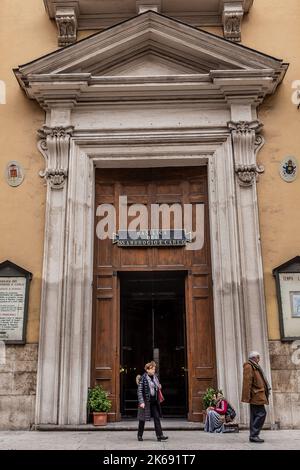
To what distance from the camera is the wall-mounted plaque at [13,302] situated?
10.5 meters

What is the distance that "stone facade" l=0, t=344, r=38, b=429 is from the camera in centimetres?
1007

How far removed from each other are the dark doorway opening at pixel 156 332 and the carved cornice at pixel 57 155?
2622 millimetres

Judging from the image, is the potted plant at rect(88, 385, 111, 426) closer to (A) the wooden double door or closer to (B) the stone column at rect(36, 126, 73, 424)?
(A) the wooden double door

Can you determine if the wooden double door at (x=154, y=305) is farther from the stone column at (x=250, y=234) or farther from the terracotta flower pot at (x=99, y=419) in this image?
the stone column at (x=250, y=234)

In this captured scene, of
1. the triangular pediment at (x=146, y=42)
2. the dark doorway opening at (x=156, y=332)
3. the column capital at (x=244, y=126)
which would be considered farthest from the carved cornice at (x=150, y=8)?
the dark doorway opening at (x=156, y=332)

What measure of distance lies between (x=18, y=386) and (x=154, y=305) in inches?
145

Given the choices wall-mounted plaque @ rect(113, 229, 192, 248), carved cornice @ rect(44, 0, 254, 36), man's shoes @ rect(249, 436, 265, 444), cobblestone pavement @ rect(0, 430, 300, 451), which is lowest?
cobblestone pavement @ rect(0, 430, 300, 451)

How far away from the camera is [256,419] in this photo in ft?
26.2

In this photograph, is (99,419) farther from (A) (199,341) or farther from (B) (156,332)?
(B) (156,332)

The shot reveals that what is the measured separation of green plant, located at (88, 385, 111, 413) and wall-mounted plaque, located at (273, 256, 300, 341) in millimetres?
3864

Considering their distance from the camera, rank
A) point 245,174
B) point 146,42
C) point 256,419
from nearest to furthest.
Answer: point 256,419, point 245,174, point 146,42

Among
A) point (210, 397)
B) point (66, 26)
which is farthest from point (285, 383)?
point (66, 26)

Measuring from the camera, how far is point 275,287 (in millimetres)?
10695

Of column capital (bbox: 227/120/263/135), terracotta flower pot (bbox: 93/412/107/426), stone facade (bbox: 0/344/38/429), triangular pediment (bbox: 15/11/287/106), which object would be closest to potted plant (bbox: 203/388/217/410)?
terracotta flower pot (bbox: 93/412/107/426)
